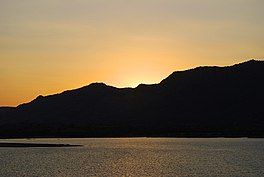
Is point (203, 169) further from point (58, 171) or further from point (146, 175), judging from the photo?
point (58, 171)

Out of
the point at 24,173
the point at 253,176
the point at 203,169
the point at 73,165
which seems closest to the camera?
the point at 253,176

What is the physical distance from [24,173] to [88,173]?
11.4 metres

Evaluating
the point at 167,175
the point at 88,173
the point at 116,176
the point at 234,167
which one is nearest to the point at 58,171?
the point at 88,173

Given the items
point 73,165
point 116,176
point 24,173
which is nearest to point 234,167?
point 116,176

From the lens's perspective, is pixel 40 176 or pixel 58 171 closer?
pixel 40 176

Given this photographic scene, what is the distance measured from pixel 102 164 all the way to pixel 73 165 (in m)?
6.53

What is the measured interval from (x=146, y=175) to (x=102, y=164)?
81.9 ft

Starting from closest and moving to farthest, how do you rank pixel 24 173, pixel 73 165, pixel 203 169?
1. pixel 24 173
2. pixel 203 169
3. pixel 73 165

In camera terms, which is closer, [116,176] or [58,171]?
[116,176]

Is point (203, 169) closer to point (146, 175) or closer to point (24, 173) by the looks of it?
point (146, 175)

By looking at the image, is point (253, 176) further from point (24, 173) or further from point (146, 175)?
point (24, 173)

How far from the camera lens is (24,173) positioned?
88.2 meters

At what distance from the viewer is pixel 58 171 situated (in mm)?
93375

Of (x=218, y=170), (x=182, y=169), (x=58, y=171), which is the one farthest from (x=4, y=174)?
(x=218, y=170)
